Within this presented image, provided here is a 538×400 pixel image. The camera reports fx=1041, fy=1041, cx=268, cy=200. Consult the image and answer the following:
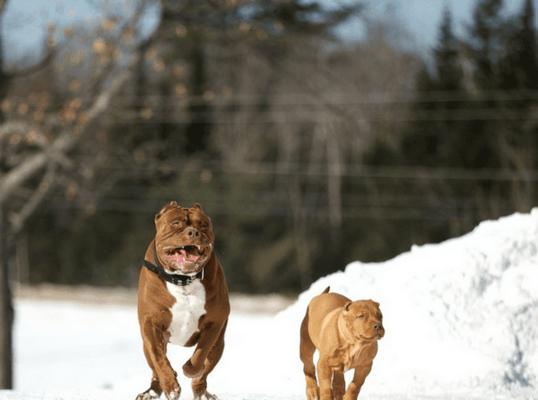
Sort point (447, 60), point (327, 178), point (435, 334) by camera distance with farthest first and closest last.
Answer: point (327, 178) < point (447, 60) < point (435, 334)

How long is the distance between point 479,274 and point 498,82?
21249 millimetres

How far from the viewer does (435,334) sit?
24.4ft

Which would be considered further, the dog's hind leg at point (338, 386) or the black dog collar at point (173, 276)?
the dog's hind leg at point (338, 386)

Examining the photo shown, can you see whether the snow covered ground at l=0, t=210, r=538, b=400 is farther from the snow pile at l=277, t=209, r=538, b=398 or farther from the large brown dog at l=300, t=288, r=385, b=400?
the large brown dog at l=300, t=288, r=385, b=400

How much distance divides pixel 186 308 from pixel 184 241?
0.39 metres

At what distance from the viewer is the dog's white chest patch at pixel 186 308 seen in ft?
15.4

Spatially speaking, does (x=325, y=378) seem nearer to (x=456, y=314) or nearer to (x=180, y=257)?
(x=180, y=257)

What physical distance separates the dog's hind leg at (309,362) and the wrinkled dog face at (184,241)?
0.86m

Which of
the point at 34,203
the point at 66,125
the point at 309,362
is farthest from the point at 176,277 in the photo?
the point at 34,203

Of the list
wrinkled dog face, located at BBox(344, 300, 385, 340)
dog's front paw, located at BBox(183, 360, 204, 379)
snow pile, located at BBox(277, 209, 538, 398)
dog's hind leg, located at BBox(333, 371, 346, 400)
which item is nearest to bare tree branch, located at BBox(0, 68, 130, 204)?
snow pile, located at BBox(277, 209, 538, 398)

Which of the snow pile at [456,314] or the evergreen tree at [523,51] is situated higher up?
the evergreen tree at [523,51]

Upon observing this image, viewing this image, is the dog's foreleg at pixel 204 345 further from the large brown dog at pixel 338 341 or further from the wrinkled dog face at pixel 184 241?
the large brown dog at pixel 338 341

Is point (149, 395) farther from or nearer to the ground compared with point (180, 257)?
nearer to the ground

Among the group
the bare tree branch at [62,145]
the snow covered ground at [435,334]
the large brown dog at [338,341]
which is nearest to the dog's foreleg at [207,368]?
the large brown dog at [338,341]
